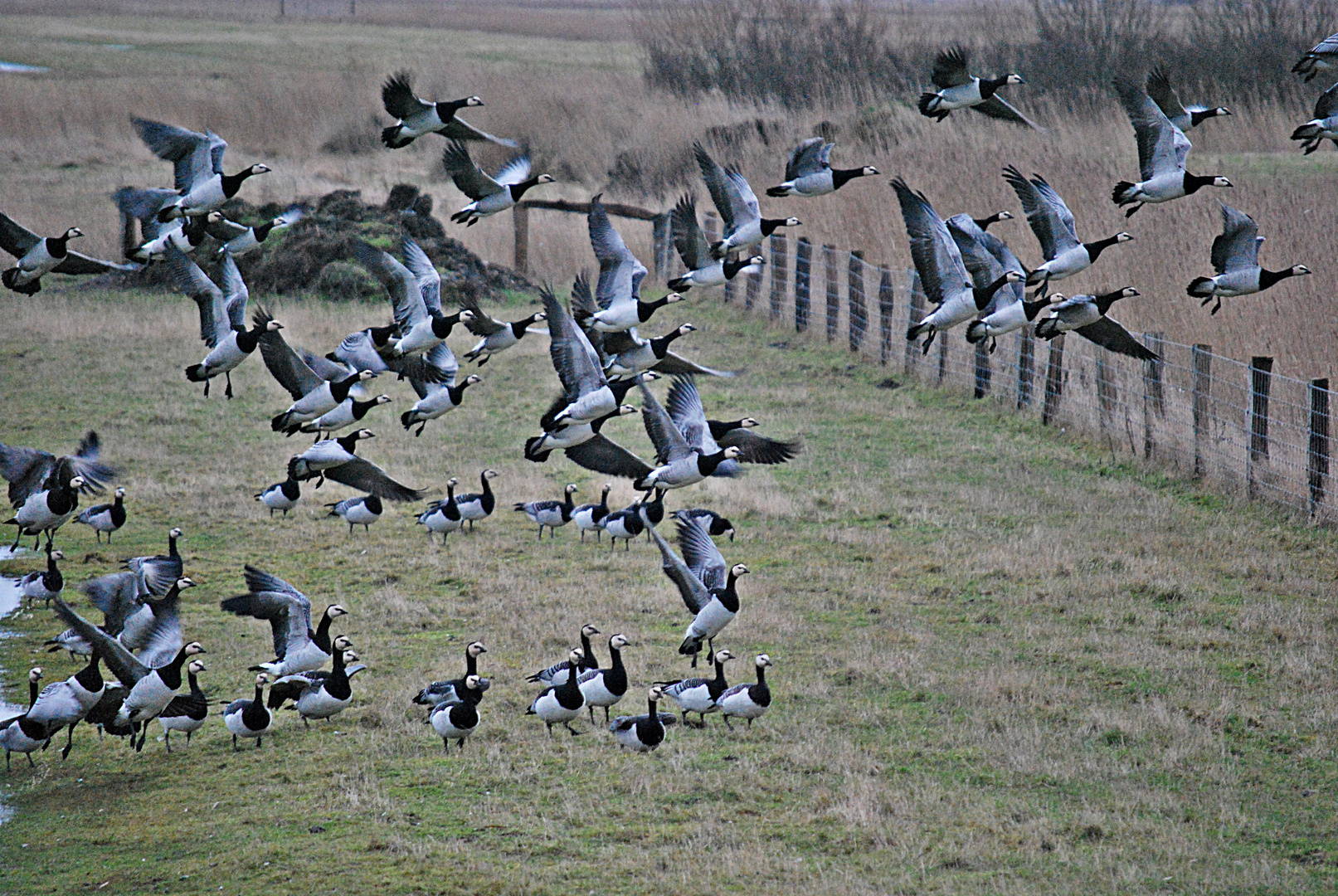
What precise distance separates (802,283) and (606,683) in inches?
639

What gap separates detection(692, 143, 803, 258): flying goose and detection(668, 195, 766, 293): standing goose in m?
0.16

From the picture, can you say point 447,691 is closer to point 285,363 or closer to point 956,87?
point 285,363

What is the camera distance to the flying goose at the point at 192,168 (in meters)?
10.6

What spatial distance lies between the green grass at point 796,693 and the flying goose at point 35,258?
10.0 ft

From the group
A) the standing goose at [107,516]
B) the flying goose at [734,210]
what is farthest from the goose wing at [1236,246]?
the standing goose at [107,516]

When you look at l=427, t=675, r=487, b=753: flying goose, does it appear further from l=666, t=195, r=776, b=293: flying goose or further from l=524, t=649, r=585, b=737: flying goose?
l=666, t=195, r=776, b=293: flying goose

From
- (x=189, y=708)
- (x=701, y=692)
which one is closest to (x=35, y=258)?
(x=189, y=708)

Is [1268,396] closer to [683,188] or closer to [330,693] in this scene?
[330,693]

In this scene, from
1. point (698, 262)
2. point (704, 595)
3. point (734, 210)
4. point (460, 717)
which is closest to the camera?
point (460, 717)

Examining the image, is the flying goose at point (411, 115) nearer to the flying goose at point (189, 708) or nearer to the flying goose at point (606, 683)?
the flying goose at point (606, 683)

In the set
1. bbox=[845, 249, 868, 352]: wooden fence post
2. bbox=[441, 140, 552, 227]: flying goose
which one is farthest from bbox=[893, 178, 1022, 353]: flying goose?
bbox=[845, 249, 868, 352]: wooden fence post

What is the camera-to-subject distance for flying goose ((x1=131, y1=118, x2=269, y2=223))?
34.9 ft

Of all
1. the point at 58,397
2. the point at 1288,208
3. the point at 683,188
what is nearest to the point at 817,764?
the point at 1288,208

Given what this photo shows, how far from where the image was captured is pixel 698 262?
12773 millimetres
